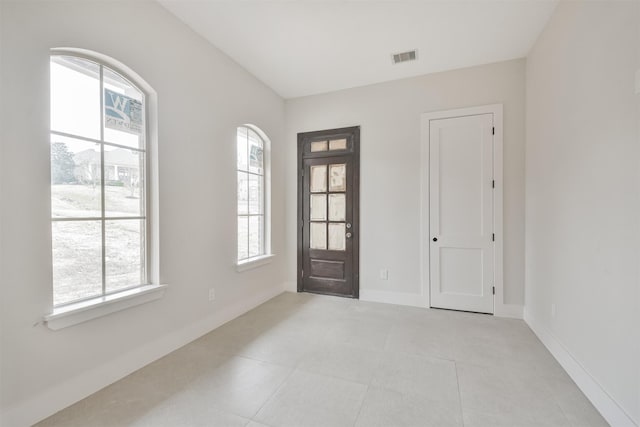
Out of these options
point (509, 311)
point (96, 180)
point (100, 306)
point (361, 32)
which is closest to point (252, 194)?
point (96, 180)

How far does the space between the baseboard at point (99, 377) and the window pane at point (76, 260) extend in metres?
0.52

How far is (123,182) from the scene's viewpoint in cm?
207

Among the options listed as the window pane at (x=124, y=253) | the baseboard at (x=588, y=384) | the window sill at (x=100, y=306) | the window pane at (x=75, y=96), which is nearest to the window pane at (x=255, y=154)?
the window pane at (x=124, y=253)

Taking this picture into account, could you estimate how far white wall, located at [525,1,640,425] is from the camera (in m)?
1.43

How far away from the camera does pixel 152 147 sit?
2.23 meters

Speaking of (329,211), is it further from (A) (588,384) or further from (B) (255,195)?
(A) (588,384)

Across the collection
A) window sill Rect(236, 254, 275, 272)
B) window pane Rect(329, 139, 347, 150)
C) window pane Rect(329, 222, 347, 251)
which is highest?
window pane Rect(329, 139, 347, 150)

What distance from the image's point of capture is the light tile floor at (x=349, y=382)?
157 centimetres

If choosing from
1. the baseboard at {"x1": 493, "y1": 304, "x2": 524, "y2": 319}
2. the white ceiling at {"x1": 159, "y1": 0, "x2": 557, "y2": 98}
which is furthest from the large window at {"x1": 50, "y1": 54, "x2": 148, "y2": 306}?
the baseboard at {"x1": 493, "y1": 304, "x2": 524, "y2": 319}

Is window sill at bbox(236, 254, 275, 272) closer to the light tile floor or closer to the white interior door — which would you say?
the light tile floor

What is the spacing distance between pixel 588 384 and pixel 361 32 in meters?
3.31

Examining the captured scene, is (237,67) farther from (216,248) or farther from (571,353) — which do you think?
(571,353)

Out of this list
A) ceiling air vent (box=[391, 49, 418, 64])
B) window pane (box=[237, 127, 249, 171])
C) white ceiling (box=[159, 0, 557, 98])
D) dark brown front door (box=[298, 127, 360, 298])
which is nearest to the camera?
white ceiling (box=[159, 0, 557, 98])

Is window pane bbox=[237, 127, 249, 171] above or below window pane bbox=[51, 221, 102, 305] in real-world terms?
above
